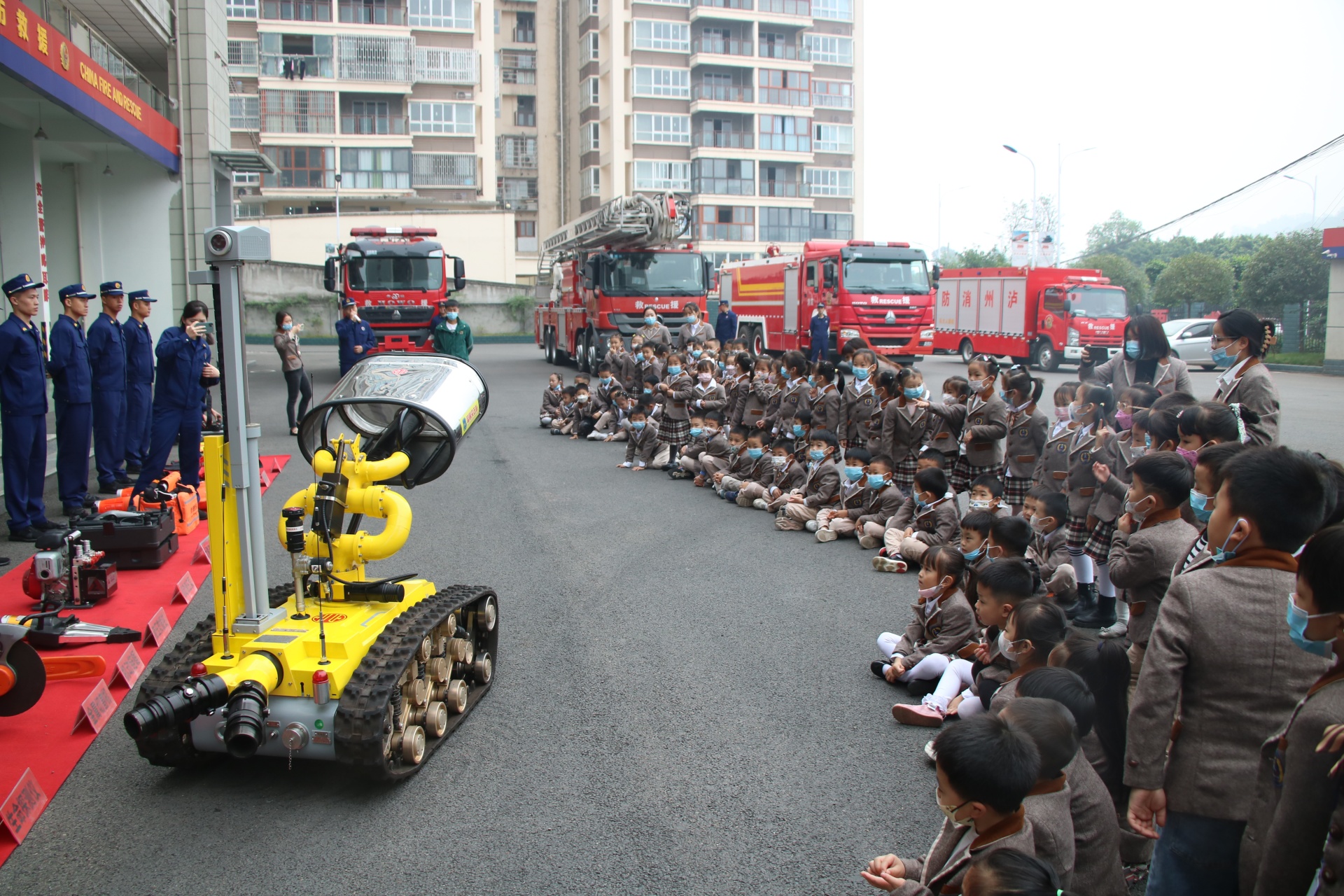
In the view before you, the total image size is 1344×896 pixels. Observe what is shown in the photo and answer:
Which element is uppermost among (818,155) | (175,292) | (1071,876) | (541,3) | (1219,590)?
(541,3)

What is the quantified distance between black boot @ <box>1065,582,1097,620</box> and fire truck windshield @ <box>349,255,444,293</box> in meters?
18.1

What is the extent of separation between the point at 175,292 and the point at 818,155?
1607 inches

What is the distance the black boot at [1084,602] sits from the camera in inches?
260

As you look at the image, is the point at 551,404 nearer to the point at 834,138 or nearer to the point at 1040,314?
the point at 1040,314

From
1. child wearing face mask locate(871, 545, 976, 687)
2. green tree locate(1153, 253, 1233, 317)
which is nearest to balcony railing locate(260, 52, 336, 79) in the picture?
green tree locate(1153, 253, 1233, 317)

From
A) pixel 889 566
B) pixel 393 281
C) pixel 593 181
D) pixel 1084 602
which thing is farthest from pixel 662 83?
pixel 1084 602

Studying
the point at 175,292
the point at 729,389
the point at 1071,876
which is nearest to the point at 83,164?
the point at 175,292

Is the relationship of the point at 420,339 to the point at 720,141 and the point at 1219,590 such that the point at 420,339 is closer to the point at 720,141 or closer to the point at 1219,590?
the point at 1219,590

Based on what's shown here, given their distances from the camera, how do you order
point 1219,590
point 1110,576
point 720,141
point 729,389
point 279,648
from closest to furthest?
1. point 1219,590
2. point 279,648
3. point 1110,576
4. point 729,389
5. point 720,141

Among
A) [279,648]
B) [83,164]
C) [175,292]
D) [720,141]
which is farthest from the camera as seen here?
[720,141]

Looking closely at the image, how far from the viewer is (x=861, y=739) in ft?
16.2

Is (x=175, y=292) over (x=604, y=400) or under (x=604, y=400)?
over

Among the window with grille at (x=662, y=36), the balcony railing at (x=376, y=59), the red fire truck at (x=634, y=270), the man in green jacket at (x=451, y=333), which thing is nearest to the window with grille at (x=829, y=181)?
the window with grille at (x=662, y=36)

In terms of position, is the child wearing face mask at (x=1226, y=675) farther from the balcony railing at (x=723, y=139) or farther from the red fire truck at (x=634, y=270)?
the balcony railing at (x=723, y=139)
